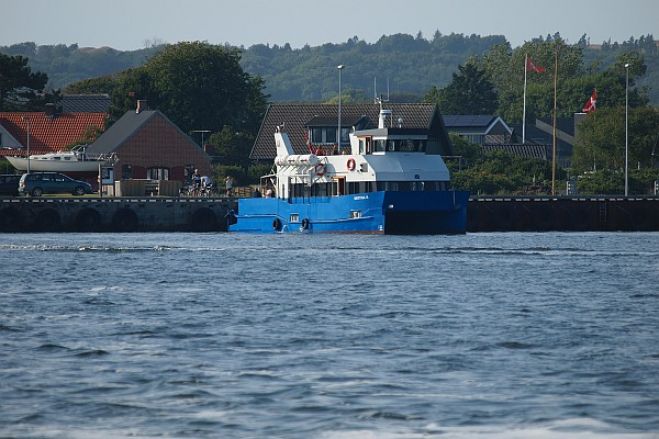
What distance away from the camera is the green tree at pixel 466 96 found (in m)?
190

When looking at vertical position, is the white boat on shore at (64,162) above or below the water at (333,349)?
above

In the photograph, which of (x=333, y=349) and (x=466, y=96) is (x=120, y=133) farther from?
(x=466, y=96)

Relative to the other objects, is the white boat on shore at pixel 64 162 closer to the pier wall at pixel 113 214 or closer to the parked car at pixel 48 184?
the parked car at pixel 48 184

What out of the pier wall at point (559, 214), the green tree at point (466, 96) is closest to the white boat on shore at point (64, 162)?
the pier wall at point (559, 214)

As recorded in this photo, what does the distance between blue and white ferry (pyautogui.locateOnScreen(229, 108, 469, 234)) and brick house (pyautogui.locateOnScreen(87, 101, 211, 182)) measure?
36494 mm

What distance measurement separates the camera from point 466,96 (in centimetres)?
19125

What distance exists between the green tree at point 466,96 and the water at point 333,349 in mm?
141322

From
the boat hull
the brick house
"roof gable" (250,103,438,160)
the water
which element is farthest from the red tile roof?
the water

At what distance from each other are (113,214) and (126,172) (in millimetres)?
23224

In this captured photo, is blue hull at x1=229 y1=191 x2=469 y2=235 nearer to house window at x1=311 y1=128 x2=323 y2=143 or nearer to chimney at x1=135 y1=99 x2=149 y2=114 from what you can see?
Result: house window at x1=311 y1=128 x2=323 y2=143

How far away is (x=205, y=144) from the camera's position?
11744 cm

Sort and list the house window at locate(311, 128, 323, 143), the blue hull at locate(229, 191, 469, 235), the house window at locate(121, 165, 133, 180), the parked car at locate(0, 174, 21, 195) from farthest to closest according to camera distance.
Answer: the house window at locate(311, 128, 323, 143) < the house window at locate(121, 165, 133, 180) < the parked car at locate(0, 174, 21, 195) < the blue hull at locate(229, 191, 469, 235)

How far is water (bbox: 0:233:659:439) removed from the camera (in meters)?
20.1

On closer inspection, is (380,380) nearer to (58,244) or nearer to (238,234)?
(58,244)
